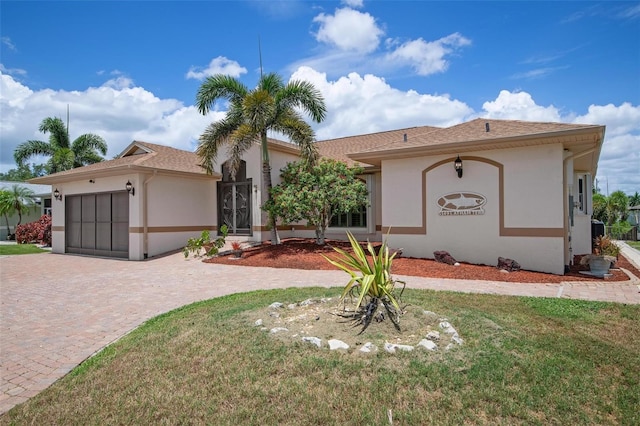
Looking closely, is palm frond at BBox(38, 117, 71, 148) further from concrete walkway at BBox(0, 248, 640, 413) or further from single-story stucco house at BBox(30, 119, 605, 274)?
concrete walkway at BBox(0, 248, 640, 413)

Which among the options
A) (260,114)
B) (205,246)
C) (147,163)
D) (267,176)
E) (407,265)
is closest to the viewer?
(407,265)

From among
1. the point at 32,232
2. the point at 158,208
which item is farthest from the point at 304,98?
the point at 32,232

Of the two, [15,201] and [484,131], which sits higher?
[484,131]

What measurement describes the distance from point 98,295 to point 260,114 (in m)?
7.79

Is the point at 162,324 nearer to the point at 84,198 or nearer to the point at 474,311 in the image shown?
the point at 474,311

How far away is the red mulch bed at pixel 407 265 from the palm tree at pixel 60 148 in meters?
22.3

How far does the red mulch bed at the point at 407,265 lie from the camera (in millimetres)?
8914

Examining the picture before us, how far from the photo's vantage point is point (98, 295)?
786cm

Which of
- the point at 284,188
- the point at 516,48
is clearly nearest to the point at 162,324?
the point at 284,188

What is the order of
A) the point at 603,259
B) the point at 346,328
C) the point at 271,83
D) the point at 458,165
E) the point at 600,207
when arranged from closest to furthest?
the point at 346,328, the point at 603,259, the point at 458,165, the point at 271,83, the point at 600,207

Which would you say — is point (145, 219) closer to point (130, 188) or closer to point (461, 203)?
point (130, 188)

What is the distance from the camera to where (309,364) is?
11.9ft

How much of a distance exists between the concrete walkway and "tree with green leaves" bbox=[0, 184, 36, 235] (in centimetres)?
1769

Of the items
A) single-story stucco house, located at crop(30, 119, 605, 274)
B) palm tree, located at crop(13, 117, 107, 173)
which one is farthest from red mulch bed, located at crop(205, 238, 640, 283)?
palm tree, located at crop(13, 117, 107, 173)
